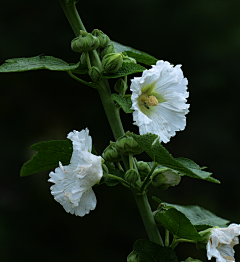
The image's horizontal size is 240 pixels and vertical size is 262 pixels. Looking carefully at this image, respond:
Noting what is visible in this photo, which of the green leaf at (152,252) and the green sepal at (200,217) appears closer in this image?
the green leaf at (152,252)

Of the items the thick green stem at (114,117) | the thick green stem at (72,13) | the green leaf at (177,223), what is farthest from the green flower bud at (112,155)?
the thick green stem at (72,13)

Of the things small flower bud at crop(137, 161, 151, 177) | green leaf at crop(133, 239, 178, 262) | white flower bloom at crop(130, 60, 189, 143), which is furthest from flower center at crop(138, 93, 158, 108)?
green leaf at crop(133, 239, 178, 262)

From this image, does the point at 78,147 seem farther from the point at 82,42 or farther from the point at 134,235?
the point at 134,235

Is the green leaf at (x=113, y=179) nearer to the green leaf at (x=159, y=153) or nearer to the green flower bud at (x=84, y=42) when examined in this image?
the green leaf at (x=159, y=153)

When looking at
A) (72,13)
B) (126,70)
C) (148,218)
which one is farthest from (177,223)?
Answer: (72,13)

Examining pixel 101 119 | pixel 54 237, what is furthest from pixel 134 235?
pixel 101 119

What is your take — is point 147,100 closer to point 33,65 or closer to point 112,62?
point 112,62
